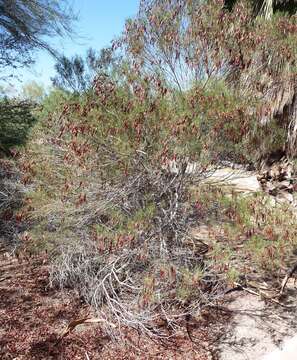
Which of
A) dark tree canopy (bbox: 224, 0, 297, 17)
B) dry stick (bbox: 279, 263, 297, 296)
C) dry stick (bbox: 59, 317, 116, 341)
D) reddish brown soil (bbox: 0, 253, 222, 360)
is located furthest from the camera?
dark tree canopy (bbox: 224, 0, 297, 17)

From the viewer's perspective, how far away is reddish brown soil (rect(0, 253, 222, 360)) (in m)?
3.94

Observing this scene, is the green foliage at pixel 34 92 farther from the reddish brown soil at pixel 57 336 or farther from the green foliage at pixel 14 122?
the reddish brown soil at pixel 57 336

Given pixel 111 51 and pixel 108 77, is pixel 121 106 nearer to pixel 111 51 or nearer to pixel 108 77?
pixel 108 77

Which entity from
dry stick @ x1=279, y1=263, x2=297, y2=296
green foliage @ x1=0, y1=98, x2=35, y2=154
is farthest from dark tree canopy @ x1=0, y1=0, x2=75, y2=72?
dry stick @ x1=279, y1=263, x2=297, y2=296

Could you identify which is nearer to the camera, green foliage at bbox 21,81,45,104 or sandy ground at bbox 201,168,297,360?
sandy ground at bbox 201,168,297,360

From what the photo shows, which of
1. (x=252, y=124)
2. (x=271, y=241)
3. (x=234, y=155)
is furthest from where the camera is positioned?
(x=234, y=155)

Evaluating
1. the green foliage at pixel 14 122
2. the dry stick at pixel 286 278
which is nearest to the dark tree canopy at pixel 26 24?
the green foliage at pixel 14 122

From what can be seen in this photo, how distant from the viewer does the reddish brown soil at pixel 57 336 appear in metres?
3.94

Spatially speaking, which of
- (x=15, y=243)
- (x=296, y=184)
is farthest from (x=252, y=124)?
(x=15, y=243)

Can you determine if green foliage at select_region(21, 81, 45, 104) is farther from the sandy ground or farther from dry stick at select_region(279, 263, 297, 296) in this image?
dry stick at select_region(279, 263, 297, 296)

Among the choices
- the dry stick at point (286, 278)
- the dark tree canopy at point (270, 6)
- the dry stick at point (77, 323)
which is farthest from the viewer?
the dark tree canopy at point (270, 6)

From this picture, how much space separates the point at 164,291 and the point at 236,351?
39.6 inches

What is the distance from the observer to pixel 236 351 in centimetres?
402

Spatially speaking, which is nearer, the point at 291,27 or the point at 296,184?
the point at 291,27
